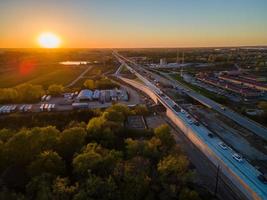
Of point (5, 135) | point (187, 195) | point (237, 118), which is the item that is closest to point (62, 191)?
point (187, 195)

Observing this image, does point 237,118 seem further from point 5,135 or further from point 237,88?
point 5,135

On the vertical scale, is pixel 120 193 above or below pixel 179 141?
above

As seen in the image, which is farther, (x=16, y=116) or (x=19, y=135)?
(x=16, y=116)

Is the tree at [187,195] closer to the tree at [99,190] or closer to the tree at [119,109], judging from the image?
the tree at [99,190]

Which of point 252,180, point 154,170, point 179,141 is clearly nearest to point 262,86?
point 179,141

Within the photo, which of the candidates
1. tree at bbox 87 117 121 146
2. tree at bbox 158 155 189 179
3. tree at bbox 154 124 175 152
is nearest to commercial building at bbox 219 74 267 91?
tree at bbox 154 124 175 152

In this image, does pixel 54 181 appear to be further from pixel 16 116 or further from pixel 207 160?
pixel 16 116

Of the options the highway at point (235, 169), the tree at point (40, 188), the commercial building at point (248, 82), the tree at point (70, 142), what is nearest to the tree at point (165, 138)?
the highway at point (235, 169)
